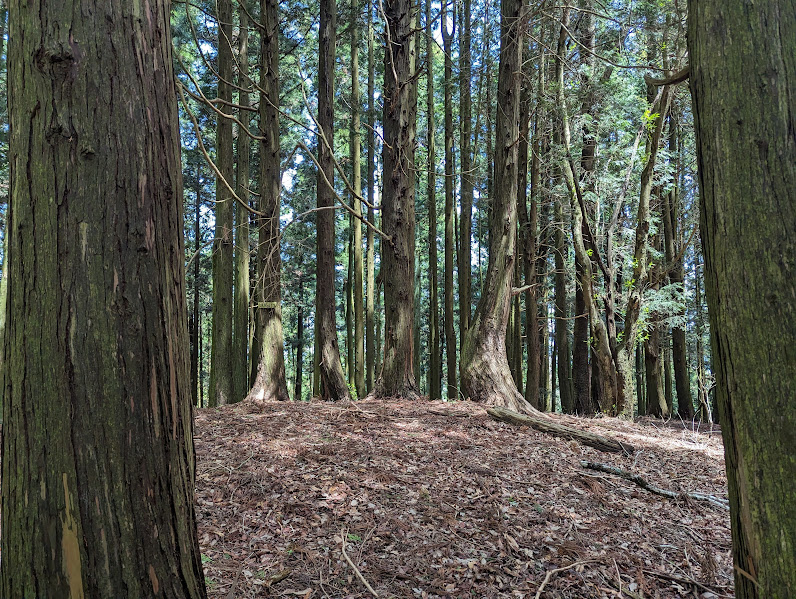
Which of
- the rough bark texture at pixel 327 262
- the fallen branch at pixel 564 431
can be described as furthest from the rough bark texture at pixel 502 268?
the rough bark texture at pixel 327 262

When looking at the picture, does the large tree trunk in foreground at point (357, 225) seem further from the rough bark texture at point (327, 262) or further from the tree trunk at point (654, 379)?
the tree trunk at point (654, 379)

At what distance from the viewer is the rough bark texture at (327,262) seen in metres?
8.68

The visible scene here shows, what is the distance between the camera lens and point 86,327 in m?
1.82

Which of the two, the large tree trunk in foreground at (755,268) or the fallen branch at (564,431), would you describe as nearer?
the large tree trunk in foreground at (755,268)

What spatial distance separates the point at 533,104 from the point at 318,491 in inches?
349

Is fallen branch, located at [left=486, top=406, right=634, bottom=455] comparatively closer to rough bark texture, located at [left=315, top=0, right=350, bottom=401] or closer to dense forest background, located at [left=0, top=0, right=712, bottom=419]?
dense forest background, located at [left=0, top=0, right=712, bottom=419]

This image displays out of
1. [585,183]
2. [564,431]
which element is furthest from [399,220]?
[585,183]

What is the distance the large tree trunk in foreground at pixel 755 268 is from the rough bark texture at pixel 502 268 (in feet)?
18.4

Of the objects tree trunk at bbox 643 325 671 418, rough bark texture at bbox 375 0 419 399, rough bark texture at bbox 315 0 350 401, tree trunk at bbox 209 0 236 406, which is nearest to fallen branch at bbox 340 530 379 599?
rough bark texture at bbox 375 0 419 399

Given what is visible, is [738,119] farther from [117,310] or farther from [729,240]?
[117,310]

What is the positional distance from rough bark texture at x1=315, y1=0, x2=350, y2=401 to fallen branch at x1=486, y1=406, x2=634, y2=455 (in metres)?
3.16

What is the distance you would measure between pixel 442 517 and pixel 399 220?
524 centimetres

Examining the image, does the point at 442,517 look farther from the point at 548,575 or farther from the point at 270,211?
the point at 270,211

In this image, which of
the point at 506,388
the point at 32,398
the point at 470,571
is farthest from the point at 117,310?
the point at 506,388
